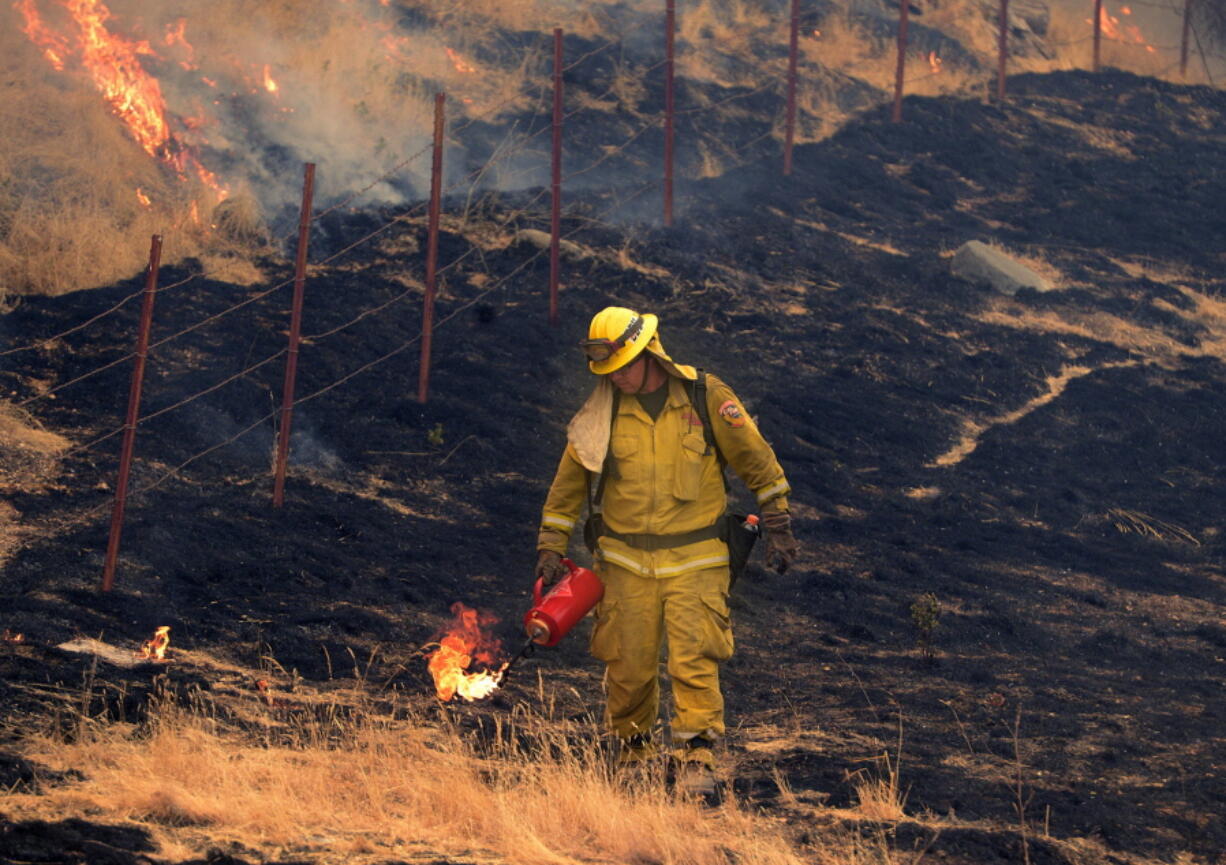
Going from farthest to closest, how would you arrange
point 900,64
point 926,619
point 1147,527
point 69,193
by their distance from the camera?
point 900,64 → point 69,193 → point 1147,527 → point 926,619

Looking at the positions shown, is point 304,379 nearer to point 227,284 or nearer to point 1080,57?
point 227,284

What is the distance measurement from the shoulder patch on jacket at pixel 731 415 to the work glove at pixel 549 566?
99 cm

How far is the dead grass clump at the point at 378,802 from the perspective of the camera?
200 inches

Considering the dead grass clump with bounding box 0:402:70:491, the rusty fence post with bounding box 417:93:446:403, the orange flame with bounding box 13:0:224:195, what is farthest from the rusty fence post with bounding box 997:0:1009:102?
the dead grass clump with bounding box 0:402:70:491

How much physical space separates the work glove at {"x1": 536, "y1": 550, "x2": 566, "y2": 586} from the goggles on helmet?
3.02ft

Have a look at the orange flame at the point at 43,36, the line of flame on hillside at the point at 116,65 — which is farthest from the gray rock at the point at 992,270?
the orange flame at the point at 43,36

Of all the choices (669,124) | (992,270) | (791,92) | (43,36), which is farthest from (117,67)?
(992,270)

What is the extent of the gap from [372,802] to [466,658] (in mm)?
2100

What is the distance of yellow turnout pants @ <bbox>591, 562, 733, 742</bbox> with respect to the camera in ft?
19.6

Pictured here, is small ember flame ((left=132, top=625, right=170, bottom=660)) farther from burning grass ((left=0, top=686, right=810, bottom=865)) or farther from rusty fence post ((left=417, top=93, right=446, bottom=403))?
rusty fence post ((left=417, top=93, right=446, bottom=403))

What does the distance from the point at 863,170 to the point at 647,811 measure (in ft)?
56.0

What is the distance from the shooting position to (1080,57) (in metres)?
28.3

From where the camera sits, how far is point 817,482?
12.6 m

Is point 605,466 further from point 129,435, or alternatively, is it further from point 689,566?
point 129,435
